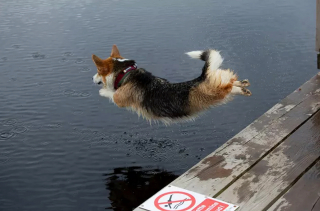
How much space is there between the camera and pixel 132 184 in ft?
17.6

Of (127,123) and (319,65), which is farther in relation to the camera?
(127,123)

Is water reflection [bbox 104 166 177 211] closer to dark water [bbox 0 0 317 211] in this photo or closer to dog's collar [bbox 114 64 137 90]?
dark water [bbox 0 0 317 211]

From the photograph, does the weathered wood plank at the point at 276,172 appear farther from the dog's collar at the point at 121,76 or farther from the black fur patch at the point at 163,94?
the dog's collar at the point at 121,76

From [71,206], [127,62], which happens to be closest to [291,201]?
[71,206]

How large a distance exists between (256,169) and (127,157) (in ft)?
7.88

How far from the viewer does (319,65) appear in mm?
5805

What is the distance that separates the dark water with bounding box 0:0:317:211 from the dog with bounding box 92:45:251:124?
2.25ft

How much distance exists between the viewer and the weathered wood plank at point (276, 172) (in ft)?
10.8

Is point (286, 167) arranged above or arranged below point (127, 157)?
below

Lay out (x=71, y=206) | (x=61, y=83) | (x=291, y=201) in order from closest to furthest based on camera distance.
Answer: (x=291, y=201) → (x=71, y=206) → (x=61, y=83)

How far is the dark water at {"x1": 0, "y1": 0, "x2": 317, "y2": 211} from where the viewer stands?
5.47 metres

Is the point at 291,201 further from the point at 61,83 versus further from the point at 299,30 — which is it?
the point at 299,30

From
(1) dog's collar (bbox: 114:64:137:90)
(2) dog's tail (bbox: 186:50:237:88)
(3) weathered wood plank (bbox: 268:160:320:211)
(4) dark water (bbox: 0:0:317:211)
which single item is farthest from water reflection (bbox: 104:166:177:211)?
(3) weathered wood plank (bbox: 268:160:320:211)

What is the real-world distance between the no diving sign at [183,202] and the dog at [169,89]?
1.85m
